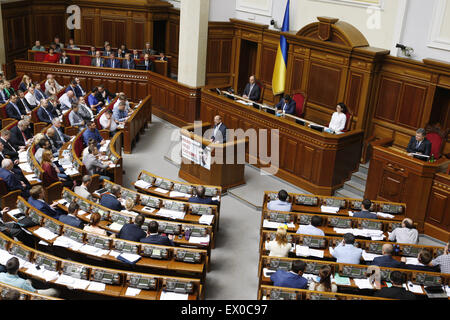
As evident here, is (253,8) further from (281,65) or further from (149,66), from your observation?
(149,66)

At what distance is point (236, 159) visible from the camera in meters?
10.7

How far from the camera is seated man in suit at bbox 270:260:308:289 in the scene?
20.0 feet

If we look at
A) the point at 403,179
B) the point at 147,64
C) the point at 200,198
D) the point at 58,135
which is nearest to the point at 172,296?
the point at 200,198

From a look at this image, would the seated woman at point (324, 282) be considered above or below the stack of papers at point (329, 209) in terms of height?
above

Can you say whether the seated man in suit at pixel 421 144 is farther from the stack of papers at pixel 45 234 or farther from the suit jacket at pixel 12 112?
the suit jacket at pixel 12 112

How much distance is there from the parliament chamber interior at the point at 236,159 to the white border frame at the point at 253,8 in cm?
5

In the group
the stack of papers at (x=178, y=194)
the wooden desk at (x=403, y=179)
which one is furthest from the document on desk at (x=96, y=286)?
the wooden desk at (x=403, y=179)

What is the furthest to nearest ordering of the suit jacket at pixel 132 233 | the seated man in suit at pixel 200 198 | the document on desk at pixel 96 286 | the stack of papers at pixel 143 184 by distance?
the stack of papers at pixel 143 184 < the seated man in suit at pixel 200 198 < the suit jacket at pixel 132 233 < the document on desk at pixel 96 286

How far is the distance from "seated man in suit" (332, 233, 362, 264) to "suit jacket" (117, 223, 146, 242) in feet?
9.64

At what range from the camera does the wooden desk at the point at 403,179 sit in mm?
9000

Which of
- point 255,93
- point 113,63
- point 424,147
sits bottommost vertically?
point 424,147

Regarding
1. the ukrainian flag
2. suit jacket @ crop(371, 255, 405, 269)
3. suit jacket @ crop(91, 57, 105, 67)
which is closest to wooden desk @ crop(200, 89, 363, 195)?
the ukrainian flag

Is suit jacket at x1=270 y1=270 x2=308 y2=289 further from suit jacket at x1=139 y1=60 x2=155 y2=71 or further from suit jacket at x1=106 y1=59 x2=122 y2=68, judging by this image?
suit jacket at x1=106 y1=59 x2=122 y2=68

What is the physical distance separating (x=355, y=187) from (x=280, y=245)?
4.42 metres
